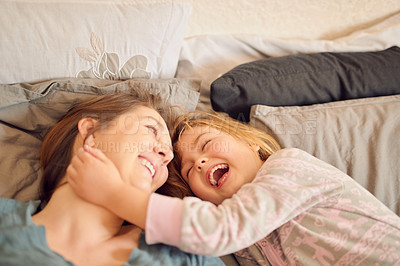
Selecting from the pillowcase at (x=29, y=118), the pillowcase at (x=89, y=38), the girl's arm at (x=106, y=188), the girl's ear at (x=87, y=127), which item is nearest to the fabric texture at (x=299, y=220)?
the girl's arm at (x=106, y=188)

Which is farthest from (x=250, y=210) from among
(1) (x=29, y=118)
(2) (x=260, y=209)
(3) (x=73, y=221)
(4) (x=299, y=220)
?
(1) (x=29, y=118)

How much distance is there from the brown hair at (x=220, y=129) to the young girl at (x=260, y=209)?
0.05 metres

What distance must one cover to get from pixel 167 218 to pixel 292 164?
0.40 m

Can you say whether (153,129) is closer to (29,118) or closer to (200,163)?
(200,163)

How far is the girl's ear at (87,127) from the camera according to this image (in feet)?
3.12

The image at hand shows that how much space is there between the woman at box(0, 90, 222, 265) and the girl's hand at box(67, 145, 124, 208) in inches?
0.9

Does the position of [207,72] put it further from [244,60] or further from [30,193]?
[30,193]

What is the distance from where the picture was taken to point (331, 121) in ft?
3.88

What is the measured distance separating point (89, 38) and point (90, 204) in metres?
0.61

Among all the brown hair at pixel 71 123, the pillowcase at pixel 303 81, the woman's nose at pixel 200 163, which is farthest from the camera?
the pillowcase at pixel 303 81

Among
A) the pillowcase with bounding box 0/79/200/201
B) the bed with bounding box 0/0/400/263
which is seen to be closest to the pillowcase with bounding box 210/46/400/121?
the bed with bounding box 0/0/400/263

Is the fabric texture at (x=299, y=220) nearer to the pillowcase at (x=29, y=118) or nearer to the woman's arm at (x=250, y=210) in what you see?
the woman's arm at (x=250, y=210)

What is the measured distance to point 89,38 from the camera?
1.19 meters

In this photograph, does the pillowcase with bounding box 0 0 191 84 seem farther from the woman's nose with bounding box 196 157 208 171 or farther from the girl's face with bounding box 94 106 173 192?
the woman's nose with bounding box 196 157 208 171
